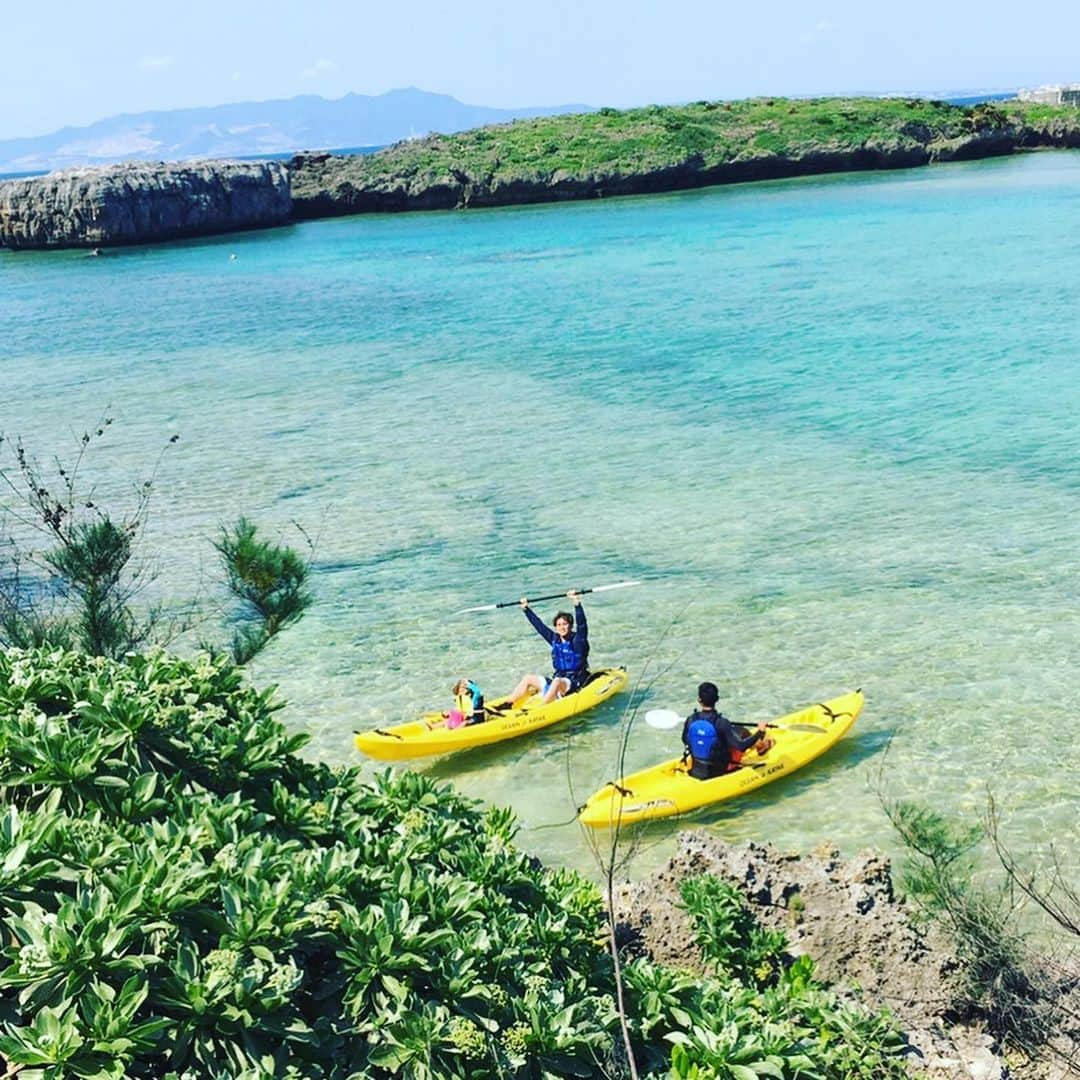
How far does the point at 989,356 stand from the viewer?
25719 millimetres

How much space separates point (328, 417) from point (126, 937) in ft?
71.0

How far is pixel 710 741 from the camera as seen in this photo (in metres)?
9.88

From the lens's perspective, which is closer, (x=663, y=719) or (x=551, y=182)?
(x=663, y=719)

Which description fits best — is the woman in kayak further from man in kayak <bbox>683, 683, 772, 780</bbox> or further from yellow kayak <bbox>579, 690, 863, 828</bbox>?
man in kayak <bbox>683, 683, 772, 780</bbox>

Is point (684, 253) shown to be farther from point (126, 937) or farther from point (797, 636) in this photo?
point (126, 937)

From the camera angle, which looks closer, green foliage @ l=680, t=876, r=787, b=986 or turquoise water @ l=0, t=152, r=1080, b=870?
green foliage @ l=680, t=876, r=787, b=986

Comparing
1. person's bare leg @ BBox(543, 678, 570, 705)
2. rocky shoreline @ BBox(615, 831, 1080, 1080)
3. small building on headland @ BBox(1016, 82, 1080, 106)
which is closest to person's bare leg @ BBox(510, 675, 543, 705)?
person's bare leg @ BBox(543, 678, 570, 705)

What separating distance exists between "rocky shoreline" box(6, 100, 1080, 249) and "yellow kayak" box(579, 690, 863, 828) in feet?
194

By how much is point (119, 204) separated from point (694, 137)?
33.8 metres

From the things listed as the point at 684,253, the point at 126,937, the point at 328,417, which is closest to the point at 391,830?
the point at 126,937

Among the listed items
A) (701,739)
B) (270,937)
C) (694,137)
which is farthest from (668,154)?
(270,937)

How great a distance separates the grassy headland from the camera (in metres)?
69.1

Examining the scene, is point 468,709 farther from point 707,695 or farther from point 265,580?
point 265,580

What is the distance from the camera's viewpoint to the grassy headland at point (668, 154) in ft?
227
